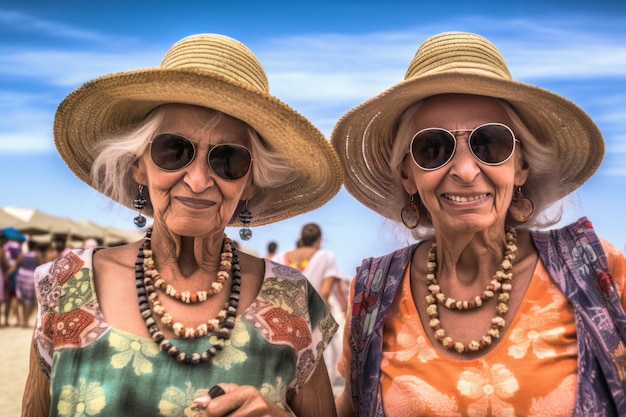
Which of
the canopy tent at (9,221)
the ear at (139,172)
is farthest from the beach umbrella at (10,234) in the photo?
the ear at (139,172)

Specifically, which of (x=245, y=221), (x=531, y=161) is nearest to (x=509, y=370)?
(x=531, y=161)

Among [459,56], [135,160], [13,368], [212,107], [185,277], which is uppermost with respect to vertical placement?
[459,56]

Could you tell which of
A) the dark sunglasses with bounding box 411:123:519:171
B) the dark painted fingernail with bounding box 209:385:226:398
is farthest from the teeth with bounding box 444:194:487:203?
the dark painted fingernail with bounding box 209:385:226:398

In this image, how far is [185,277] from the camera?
115 inches

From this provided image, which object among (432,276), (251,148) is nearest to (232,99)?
(251,148)

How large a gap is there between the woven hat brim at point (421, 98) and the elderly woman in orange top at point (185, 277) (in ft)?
1.23

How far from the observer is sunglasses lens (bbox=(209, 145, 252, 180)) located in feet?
9.07

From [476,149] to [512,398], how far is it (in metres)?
1.00

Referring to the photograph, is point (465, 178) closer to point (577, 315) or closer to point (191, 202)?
point (577, 315)

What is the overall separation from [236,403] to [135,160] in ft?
3.69

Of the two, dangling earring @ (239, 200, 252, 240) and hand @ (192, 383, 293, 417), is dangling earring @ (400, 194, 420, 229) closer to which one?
dangling earring @ (239, 200, 252, 240)

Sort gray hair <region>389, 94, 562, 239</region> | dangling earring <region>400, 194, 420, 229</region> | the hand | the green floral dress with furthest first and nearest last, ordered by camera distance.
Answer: dangling earring <region>400, 194, 420, 229</region> → gray hair <region>389, 94, 562, 239</region> → the green floral dress → the hand

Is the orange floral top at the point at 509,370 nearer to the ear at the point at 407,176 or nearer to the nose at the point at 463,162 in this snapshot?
the nose at the point at 463,162

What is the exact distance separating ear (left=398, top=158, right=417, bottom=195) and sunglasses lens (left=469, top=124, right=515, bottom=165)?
1.23 ft
